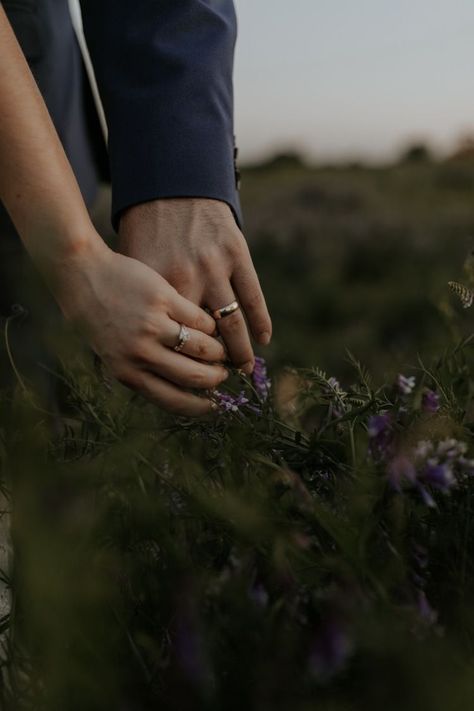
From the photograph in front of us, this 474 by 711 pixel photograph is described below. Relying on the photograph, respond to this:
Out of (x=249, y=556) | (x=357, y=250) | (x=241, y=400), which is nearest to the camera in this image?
(x=249, y=556)

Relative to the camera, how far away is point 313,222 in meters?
10.7

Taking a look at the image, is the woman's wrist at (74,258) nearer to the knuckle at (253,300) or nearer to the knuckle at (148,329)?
the knuckle at (148,329)

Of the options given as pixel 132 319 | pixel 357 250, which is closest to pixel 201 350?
pixel 132 319

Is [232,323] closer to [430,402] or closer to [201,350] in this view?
[201,350]

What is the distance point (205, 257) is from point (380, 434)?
2.14ft

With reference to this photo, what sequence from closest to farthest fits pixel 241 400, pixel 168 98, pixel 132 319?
pixel 241 400, pixel 132 319, pixel 168 98

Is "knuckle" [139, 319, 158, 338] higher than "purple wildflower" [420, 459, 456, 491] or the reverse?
the reverse

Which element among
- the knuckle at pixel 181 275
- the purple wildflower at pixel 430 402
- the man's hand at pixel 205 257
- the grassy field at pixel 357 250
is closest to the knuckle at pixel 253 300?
the man's hand at pixel 205 257

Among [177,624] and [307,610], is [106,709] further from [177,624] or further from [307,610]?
[307,610]

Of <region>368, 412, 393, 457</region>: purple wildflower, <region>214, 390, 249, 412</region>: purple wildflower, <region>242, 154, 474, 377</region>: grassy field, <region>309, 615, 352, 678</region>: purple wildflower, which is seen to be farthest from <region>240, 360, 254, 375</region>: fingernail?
<region>242, 154, 474, 377</region>: grassy field

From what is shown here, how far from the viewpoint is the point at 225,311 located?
1335 millimetres

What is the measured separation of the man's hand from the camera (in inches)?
52.4

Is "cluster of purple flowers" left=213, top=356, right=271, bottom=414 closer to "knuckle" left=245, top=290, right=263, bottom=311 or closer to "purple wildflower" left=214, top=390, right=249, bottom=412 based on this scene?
"purple wildflower" left=214, top=390, right=249, bottom=412

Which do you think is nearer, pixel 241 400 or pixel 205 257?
pixel 241 400
